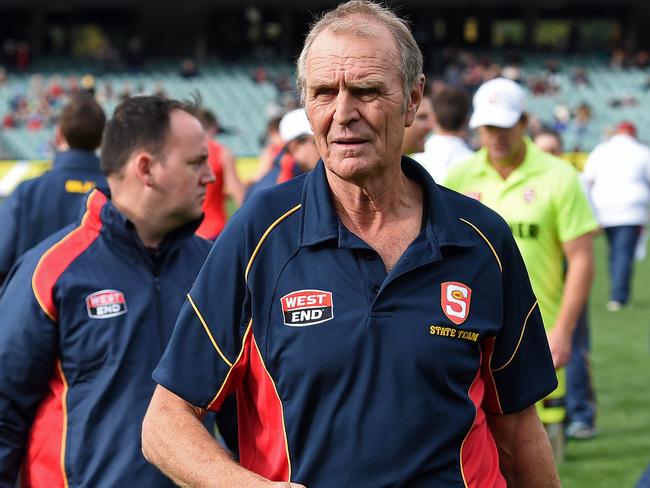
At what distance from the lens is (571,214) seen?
6395 millimetres

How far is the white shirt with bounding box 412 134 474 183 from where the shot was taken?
7.65 m

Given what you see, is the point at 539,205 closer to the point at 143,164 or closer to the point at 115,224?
the point at 143,164

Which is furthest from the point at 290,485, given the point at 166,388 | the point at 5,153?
the point at 5,153

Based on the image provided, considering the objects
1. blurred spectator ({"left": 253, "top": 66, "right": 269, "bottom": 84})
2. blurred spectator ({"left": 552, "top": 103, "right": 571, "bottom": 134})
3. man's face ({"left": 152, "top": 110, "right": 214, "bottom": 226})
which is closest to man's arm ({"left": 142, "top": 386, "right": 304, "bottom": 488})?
man's face ({"left": 152, "top": 110, "right": 214, "bottom": 226})

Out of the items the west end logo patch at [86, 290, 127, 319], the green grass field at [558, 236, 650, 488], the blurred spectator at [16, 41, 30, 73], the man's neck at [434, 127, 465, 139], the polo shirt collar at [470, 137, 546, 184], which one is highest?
the west end logo patch at [86, 290, 127, 319]

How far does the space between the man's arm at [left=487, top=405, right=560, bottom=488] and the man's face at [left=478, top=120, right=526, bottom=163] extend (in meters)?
3.62

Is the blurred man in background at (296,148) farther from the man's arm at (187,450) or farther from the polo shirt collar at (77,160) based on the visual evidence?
the man's arm at (187,450)

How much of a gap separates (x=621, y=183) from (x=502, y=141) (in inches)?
347

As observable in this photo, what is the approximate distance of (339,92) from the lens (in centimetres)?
272

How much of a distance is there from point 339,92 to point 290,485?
86 centimetres

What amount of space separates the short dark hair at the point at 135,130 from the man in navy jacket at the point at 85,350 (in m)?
0.26

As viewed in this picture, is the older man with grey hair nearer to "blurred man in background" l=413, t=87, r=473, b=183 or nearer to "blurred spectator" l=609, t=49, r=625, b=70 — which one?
"blurred man in background" l=413, t=87, r=473, b=183

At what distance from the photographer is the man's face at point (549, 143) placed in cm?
1117

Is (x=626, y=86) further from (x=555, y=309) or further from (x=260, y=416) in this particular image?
(x=260, y=416)
